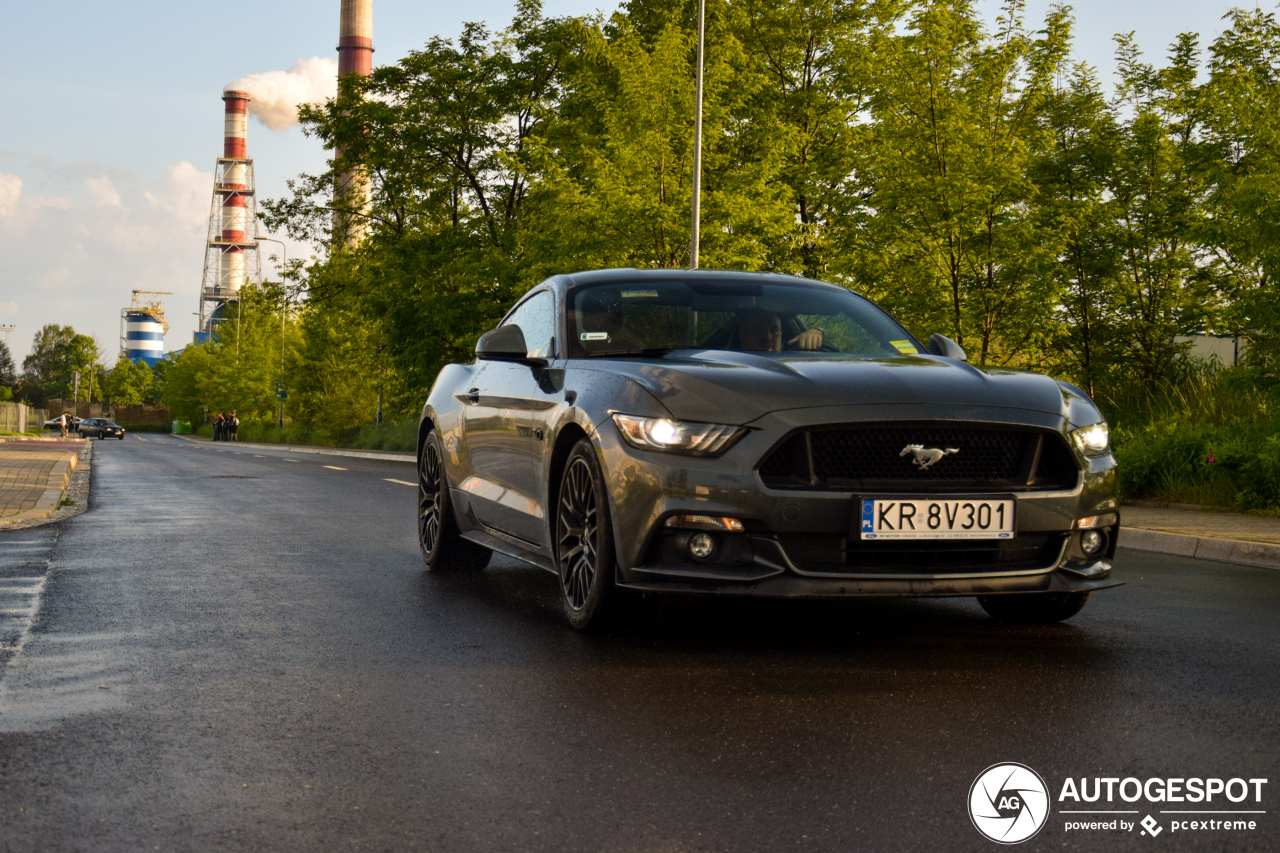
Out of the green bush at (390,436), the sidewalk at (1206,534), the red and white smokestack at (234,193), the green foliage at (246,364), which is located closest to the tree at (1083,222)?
the sidewalk at (1206,534)

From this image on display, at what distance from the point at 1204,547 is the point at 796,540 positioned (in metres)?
5.47

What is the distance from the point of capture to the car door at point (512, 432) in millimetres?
6180

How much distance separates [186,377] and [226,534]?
106m

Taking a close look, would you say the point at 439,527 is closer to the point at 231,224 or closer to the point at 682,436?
the point at 682,436

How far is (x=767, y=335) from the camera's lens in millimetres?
6305

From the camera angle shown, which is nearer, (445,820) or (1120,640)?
(445,820)

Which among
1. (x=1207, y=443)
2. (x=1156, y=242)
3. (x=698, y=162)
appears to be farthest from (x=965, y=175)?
(x=698, y=162)

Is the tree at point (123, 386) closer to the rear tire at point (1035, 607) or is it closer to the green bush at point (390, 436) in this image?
the green bush at point (390, 436)

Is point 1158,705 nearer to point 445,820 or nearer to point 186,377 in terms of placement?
point 445,820

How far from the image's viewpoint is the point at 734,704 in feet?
14.4

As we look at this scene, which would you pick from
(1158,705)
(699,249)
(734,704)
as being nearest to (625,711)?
(734,704)

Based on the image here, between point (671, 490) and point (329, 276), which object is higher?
point (329, 276)

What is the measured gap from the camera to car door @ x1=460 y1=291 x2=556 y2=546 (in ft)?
20.3

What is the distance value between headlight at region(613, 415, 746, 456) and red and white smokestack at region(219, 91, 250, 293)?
156675 millimetres
